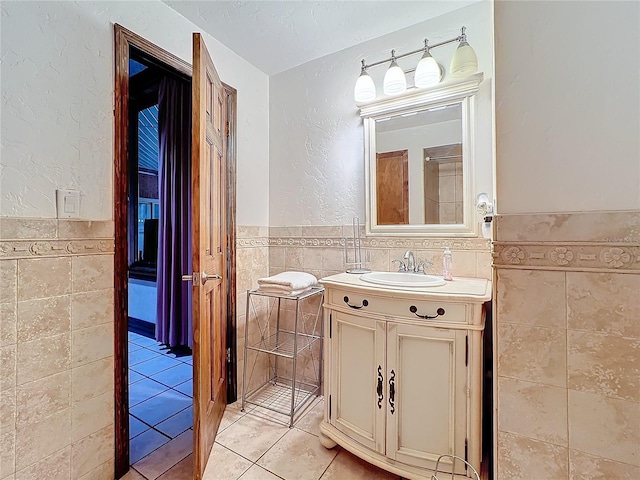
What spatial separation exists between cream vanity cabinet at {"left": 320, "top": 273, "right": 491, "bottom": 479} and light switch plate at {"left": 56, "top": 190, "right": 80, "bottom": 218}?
45.6 inches

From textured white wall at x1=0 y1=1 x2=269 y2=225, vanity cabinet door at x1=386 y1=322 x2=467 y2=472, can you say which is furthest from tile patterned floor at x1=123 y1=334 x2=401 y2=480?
textured white wall at x1=0 y1=1 x2=269 y2=225

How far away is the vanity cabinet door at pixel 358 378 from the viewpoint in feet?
4.43

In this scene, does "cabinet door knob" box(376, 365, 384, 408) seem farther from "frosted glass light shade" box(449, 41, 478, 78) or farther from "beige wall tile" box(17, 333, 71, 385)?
"frosted glass light shade" box(449, 41, 478, 78)

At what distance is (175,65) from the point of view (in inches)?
63.4

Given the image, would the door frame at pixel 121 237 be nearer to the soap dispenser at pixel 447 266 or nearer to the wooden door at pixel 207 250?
the wooden door at pixel 207 250

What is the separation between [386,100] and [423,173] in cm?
51

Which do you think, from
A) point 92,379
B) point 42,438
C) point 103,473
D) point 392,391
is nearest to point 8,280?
point 92,379

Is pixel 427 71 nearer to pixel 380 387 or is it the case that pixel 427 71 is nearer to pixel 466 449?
pixel 380 387

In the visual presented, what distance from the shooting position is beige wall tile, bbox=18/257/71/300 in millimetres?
1091

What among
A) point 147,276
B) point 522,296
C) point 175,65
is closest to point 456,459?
point 522,296

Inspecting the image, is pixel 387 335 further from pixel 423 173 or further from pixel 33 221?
pixel 33 221

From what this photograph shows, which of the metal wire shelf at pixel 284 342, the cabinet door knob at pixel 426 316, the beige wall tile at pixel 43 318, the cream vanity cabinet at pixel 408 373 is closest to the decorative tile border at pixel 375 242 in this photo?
the cream vanity cabinet at pixel 408 373

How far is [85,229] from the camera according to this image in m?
1.25

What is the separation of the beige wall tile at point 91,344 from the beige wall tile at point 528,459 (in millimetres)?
1565
